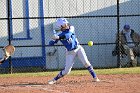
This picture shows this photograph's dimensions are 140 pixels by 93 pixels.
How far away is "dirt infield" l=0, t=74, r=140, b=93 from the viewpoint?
430 inches

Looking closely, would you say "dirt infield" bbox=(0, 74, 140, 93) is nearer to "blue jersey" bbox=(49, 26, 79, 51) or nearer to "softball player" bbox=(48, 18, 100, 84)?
"softball player" bbox=(48, 18, 100, 84)

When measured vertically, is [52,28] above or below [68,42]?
above

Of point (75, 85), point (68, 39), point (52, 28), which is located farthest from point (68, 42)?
point (52, 28)

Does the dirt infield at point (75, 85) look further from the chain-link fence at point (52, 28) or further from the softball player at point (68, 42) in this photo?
the chain-link fence at point (52, 28)

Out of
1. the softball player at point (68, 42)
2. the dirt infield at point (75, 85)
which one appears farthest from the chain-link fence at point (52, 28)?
the softball player at point (68, 42)

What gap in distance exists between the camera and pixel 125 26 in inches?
645

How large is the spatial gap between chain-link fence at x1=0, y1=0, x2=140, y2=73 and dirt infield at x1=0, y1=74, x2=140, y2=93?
2810 mm

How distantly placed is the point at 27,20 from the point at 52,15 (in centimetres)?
94

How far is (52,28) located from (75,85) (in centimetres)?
528

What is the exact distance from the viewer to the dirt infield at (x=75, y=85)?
10912 mm

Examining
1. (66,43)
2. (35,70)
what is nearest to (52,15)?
(35,70)

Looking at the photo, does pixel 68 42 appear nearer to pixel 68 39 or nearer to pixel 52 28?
pixel 68 39

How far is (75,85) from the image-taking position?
1173 centimetres

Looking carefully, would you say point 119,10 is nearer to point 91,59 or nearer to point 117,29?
point 117,29
